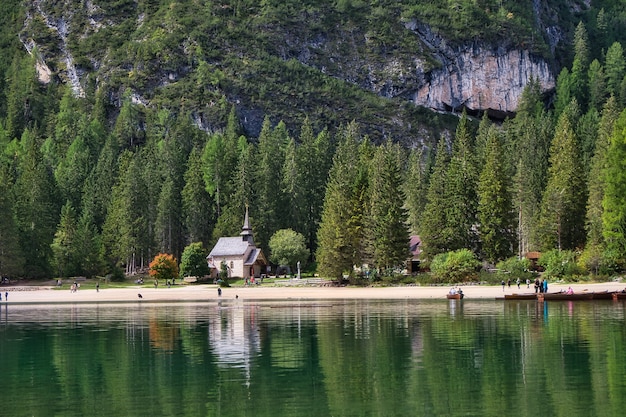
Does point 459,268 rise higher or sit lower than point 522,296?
higher

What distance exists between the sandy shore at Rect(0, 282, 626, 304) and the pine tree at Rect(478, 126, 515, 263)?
38.5 ft

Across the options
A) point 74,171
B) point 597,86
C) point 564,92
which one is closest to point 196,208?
point 74,171

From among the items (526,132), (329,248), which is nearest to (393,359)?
(329,248)

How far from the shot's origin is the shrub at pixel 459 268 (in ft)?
292

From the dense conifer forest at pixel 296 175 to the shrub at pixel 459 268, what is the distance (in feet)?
2.71

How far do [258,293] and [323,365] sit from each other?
5513cm

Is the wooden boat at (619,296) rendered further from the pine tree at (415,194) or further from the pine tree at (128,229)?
the pine tree at (128,229)

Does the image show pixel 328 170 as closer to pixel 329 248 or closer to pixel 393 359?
pixel 329 248

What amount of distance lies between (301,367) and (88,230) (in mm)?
89180

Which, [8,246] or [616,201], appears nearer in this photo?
[616,201]

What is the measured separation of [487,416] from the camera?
25.1 metres

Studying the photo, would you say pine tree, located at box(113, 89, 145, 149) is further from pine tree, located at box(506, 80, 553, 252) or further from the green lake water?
the green lake water

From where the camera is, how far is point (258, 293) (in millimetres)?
89438

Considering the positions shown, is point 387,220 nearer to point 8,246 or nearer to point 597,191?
point 597,191
